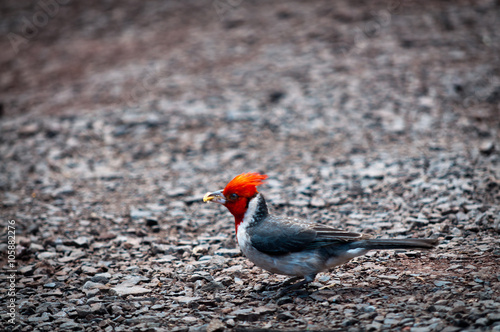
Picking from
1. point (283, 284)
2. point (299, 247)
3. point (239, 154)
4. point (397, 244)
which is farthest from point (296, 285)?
point (239, 154)

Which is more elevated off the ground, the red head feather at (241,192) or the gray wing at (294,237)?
the red head feather at (241,192)

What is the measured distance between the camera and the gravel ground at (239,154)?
4.97 meters

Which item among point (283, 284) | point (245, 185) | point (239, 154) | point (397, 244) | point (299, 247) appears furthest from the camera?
point (239, 154)

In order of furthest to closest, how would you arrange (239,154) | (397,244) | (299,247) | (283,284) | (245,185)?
1. (239,154)
2. (245,185)
3. (283,284)
4. (299,247)
5. (397,244)

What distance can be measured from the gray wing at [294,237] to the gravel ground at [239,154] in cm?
52

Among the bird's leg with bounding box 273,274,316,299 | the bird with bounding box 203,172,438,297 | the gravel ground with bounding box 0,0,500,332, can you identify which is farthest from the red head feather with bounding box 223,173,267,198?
the bird's leg with bounding box 273,274,316,299

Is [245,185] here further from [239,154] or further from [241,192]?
[239,154]

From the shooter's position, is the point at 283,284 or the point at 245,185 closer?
the point at 283,284

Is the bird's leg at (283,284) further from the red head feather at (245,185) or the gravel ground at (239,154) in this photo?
the red head feather at (245,185)

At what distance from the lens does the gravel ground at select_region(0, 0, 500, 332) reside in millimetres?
4973

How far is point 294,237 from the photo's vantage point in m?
5.12

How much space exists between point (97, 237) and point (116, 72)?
770 cm

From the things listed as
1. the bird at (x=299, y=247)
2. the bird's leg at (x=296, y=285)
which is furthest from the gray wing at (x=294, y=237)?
the bird's leg at (x=296, y=285)

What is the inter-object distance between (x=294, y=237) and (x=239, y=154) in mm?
4565
